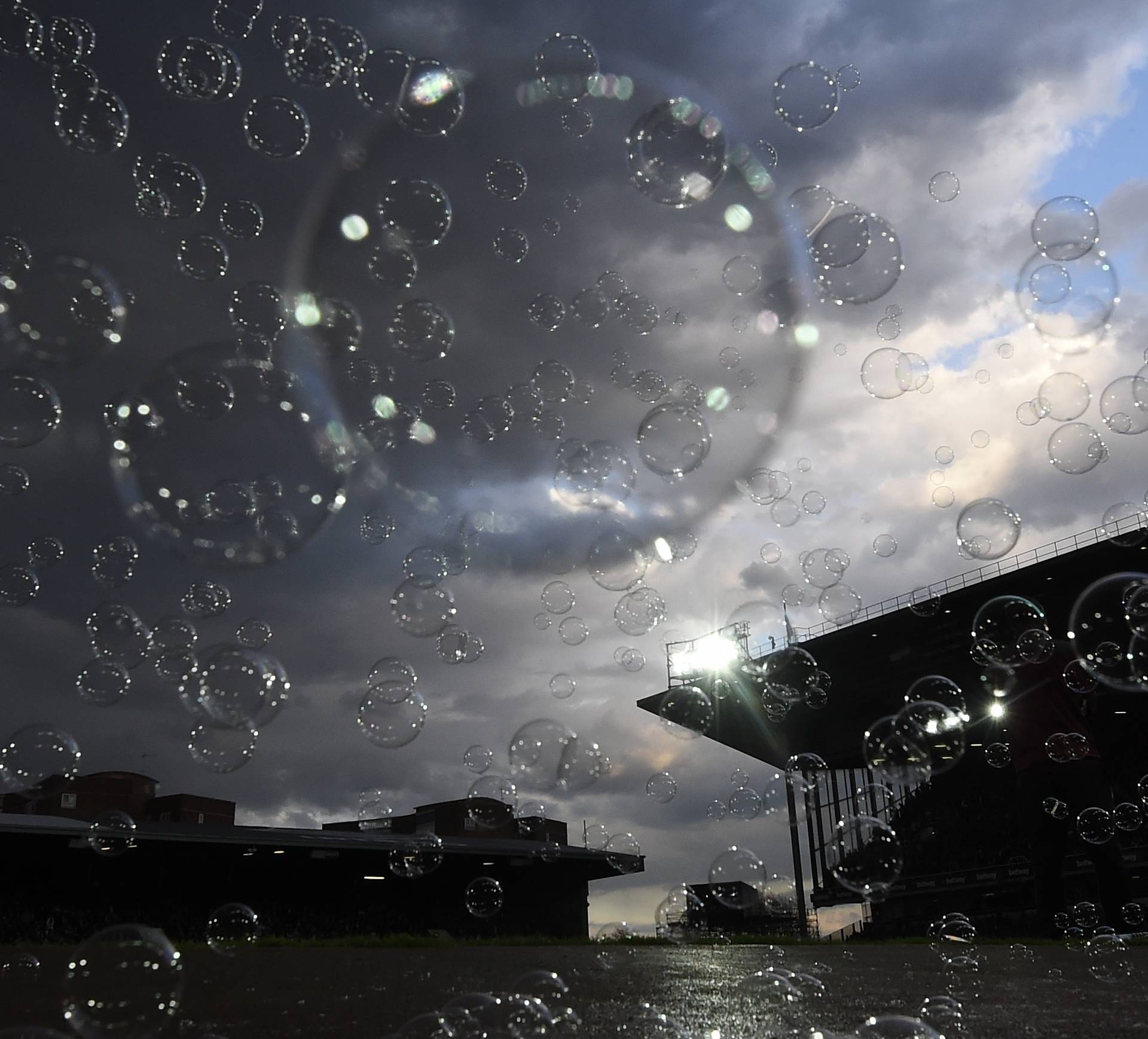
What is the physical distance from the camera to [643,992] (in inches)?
184

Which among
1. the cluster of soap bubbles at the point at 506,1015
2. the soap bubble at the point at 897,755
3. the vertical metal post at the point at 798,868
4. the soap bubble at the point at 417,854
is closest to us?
the cluster of soap bubbles at the point at 506,1015

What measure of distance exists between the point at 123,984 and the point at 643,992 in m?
2.56

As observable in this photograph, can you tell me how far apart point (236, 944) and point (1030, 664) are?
929cm

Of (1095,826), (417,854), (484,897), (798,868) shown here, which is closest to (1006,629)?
(1095,826)

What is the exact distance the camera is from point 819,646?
2361 centimetres

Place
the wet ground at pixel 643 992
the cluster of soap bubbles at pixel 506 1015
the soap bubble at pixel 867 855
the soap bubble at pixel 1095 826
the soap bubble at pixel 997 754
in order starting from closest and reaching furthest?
the cluster of soap bubbles at pixel 506 1015
the wet ground at pixel 643 992
the soap bubble at pixel 867 855
the soap bubble at pixel 1095 826
the soap bubble at pixel 997 754

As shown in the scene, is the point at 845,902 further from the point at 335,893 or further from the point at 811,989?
the point at 811,989

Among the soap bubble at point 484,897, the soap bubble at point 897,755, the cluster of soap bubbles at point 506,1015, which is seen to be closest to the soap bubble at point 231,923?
the soap bubble at point 484,897

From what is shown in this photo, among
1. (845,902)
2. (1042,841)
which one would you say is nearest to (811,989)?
(1042,841)

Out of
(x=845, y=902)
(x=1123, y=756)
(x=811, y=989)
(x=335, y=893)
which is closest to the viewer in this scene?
(x=811, y=989)

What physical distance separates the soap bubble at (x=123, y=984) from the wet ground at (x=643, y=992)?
0.20m

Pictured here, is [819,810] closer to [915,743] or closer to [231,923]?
[915,743]

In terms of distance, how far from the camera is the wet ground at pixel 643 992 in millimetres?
3486

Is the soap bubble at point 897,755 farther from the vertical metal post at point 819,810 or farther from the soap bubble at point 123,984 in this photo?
the vertical metal post at point 819,810
